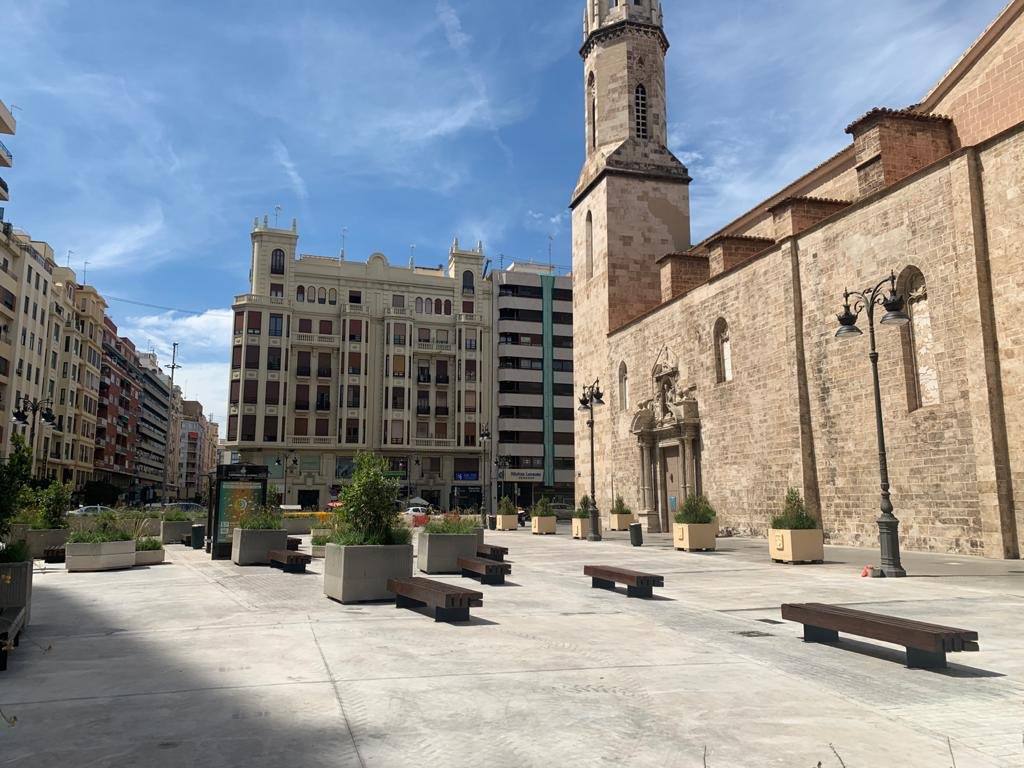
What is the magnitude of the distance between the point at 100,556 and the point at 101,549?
0.51 ft

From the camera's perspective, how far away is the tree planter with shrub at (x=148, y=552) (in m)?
16.5

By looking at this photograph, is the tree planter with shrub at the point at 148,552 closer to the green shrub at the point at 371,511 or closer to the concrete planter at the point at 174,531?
the green shrub at the point at 371,511

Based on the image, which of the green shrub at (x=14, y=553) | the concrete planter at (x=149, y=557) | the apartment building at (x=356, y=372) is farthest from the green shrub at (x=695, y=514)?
the apartment building at (x=356, y=372)

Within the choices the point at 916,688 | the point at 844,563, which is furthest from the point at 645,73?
the point at 916,688

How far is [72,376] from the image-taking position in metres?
66.4

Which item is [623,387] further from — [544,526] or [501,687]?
[501,687]

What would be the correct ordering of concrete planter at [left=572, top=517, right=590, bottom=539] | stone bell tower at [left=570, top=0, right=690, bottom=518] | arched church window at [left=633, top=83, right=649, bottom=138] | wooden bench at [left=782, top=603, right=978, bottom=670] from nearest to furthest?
1. wooden bench at [left=782, top=603, right=978, bottom=670]
2. concrete planter at [left=572, top=517, right=590, bottom=539]
3. stone bell tower at [left=570, top=0, right=690, bottom=518]
4. arched church window at [left=633, top=83, right=649, bottom=138]

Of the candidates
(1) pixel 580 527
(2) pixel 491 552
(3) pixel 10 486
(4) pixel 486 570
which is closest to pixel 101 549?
(3) pixel 10 486

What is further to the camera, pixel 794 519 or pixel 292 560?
pixel 794 519

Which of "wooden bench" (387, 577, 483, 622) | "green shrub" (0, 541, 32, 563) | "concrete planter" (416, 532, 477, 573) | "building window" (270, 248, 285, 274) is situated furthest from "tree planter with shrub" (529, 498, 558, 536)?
"building window" (270, 248, 285, 274)

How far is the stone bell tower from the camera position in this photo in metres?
38.0

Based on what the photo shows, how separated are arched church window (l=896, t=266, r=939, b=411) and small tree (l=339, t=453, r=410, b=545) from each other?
1488 cm

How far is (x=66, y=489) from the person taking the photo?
19.4 metres

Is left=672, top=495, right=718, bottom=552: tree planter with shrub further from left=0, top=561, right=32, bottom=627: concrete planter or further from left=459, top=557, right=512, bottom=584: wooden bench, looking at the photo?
left=0, top=561, right=32, bottom=627: concrete planter
